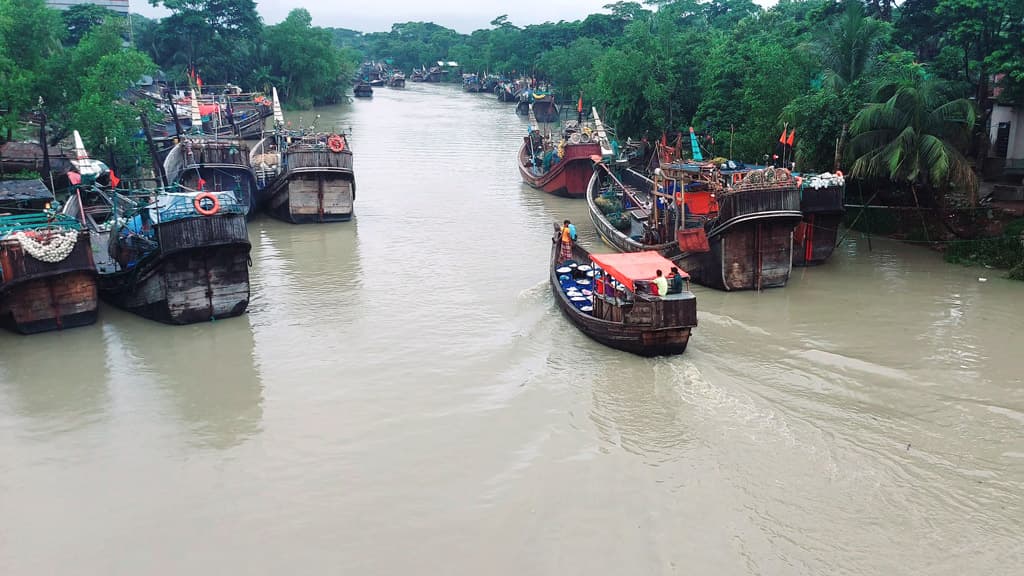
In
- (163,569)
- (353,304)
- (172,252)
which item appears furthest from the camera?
(353,304)

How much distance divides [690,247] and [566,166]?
12.1 meters

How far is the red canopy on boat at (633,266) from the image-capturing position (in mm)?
13366

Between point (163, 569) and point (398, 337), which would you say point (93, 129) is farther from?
point (163, 569)

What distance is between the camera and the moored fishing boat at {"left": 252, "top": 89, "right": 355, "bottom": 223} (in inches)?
923

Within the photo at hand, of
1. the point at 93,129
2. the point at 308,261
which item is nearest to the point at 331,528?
the point at 308,261

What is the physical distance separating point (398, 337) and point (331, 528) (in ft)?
19.7

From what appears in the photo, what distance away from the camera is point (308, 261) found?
20.4 metres

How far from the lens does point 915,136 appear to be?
18281 millimetres

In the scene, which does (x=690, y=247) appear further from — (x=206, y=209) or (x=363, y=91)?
(x=363, y=91)

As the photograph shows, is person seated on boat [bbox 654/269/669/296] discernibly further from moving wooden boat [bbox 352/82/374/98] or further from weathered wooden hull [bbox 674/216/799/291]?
moving wooden boat [bbox 352/82/374/98]

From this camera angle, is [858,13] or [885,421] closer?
[885,421]

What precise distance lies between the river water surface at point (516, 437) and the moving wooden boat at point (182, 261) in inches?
17.9

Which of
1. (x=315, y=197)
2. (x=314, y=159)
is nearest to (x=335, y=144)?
(x=314, y=159)

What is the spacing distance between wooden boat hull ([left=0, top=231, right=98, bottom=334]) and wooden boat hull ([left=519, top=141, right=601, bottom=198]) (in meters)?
17.2
